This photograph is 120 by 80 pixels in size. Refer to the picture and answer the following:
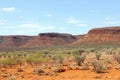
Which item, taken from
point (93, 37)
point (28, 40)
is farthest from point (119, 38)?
point (28, 40)

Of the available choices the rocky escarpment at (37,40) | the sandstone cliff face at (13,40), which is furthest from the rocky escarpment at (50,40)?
the sandstone cliff face at (13,40)

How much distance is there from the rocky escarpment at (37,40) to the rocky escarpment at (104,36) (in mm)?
25441

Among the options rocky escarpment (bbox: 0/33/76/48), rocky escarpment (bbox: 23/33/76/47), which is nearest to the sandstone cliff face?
rocky escarpment (bbox: 0/33/76/48)

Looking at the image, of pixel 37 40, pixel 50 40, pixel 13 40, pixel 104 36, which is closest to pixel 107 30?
pixel 104 36

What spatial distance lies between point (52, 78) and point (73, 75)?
169cm

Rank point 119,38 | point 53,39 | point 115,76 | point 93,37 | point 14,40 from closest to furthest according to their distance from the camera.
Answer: point 115,76 < point 119,38 < point 93,37 < point 53,39 < point 14,40

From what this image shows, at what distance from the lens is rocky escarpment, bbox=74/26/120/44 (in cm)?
11629

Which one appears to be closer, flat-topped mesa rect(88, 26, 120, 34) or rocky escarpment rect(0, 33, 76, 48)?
flat-topped mesa rect(88, 26, 120, 34)

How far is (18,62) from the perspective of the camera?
31.5 m

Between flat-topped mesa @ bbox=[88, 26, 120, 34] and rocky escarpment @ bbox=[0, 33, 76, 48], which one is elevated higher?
flat-topped mesa @ bbox=[88, 26, 120, 34]

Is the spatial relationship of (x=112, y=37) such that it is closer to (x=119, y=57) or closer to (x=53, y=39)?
(x=53, y=39)

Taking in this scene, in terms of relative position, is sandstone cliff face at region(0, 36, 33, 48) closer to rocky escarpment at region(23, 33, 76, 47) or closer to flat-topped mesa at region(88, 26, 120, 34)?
rocky escarpment at region(23, 33, 76, 47)

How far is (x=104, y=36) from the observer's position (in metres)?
122

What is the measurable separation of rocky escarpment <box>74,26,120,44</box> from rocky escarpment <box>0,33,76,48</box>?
25441 mm
